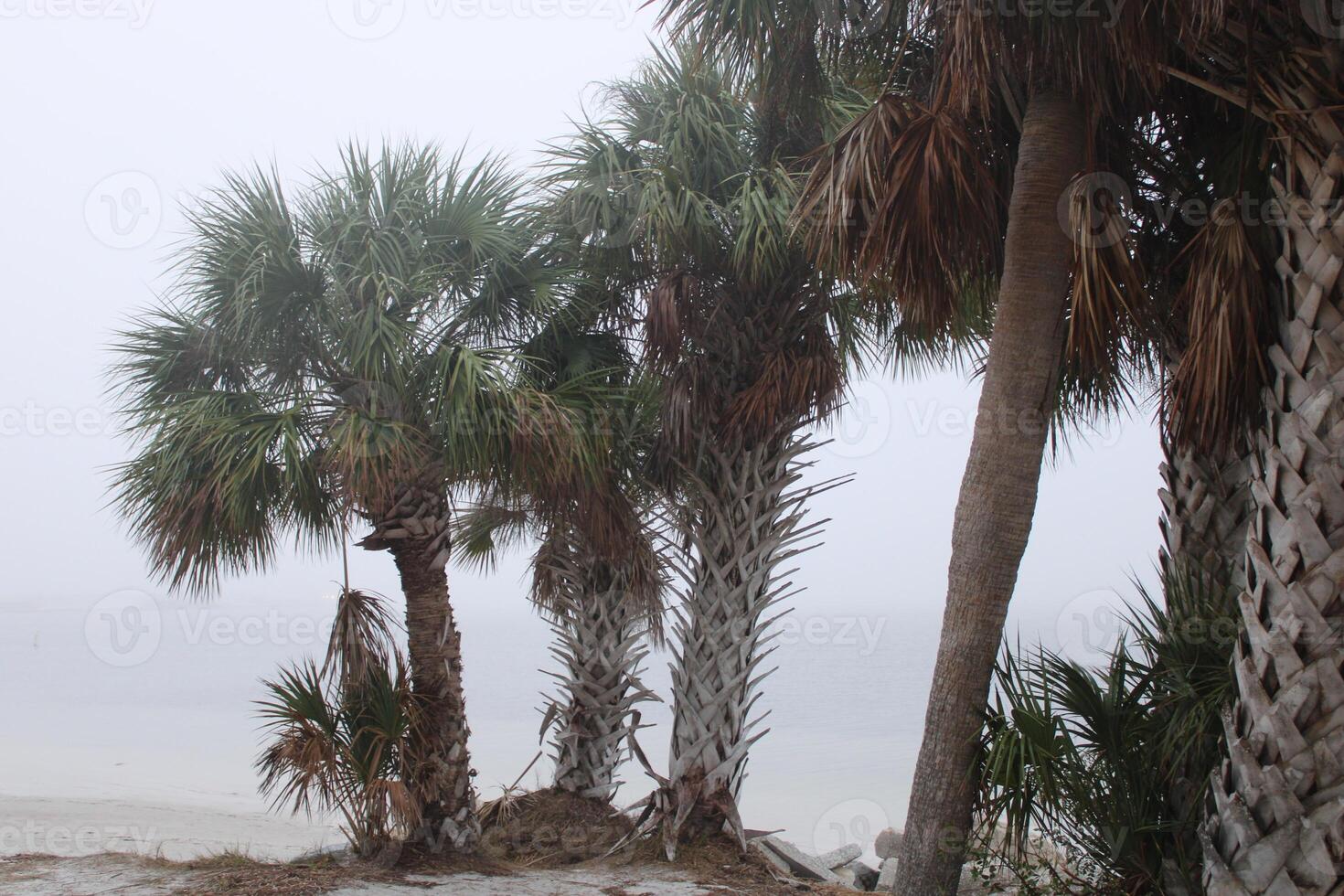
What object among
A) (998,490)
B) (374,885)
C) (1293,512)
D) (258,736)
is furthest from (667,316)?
(258,736)

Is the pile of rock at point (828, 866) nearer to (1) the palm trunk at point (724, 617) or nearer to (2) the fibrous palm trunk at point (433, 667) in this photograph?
(1) the palm trunk at point (724, 617)

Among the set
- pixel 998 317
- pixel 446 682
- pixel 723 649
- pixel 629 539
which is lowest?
pixel 446 682

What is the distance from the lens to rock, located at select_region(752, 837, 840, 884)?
7953mm

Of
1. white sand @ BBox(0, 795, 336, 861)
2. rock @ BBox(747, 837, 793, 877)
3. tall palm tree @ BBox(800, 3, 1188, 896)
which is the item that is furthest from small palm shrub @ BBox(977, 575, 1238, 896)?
white sand @ BBox(0, 795, 336, 861)

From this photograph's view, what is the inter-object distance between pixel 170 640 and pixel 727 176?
8304 cm

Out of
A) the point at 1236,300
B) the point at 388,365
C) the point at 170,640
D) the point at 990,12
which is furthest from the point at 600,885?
the point at 170,640

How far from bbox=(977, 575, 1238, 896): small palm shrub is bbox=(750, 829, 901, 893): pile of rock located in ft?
10.6

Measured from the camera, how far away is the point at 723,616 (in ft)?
26.8

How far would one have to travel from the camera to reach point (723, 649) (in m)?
8.12

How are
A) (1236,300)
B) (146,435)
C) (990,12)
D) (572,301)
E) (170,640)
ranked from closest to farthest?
(1236,300) → (990,12) → (146,435) → (572,301) → (170,640)

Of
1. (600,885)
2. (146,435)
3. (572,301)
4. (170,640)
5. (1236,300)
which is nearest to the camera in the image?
(1236,300)

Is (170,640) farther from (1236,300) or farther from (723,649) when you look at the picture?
(1236,300)

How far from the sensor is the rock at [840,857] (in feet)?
30.2

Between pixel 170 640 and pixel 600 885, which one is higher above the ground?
pixel 170 640
